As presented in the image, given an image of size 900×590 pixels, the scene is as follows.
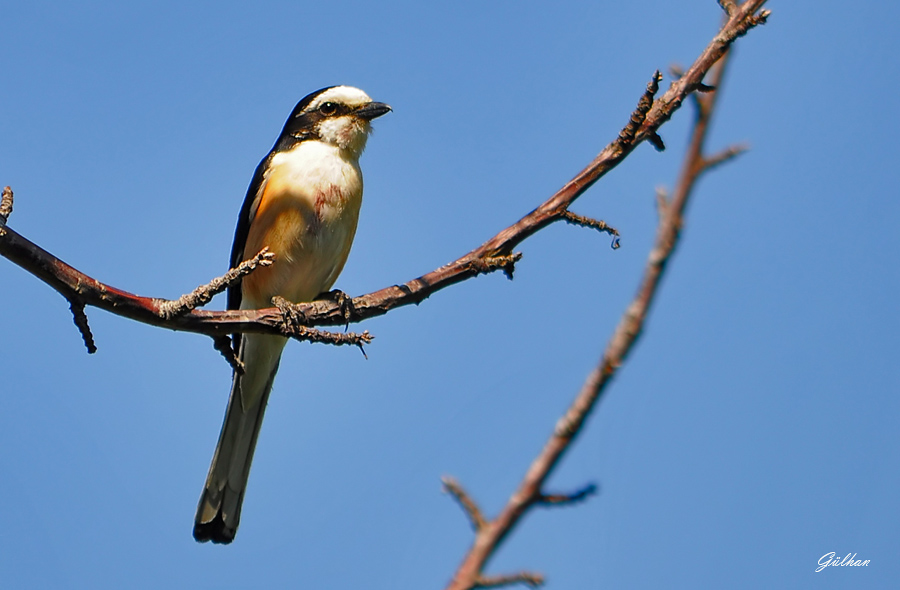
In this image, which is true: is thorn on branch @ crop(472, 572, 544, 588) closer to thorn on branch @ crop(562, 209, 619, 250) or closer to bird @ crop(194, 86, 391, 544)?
thorn on branch @ crop(562, 209, 619, 250)

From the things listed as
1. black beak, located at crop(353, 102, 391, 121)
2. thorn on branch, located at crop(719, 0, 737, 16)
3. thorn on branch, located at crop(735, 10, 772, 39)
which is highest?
black beak, located at crop(353, 102, 391, 121)

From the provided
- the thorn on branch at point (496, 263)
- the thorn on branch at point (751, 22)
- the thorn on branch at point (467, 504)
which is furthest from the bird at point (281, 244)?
the thorn on branch at point (467, 504)

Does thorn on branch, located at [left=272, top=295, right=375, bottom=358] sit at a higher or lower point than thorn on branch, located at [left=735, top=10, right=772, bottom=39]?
lower

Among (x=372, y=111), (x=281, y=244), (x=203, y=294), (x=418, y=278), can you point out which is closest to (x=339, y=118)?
(x=372, y=111)

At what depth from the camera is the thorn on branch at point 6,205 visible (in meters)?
3.88

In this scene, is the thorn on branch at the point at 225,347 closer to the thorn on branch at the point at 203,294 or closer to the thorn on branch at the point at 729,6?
the thorn on branch at the point at 203,294

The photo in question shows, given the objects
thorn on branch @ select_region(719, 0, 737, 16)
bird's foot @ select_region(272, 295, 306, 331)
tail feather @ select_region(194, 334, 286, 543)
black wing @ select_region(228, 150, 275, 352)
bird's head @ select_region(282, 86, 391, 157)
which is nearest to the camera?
thorn on branch @ select_region(719, 0, 737, 16)

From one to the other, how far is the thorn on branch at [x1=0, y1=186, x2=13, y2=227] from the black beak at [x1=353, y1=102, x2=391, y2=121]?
361 centimetres

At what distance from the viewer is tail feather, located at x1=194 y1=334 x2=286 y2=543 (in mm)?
6352

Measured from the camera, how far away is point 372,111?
7.18 metres

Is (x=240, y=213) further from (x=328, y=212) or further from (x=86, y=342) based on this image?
(x=86, y=342)

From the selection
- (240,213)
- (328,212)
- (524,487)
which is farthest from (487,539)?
(240,213)

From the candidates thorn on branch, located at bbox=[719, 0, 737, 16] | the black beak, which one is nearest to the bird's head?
the black beak

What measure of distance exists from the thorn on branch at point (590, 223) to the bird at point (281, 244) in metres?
2.80
